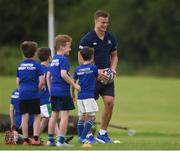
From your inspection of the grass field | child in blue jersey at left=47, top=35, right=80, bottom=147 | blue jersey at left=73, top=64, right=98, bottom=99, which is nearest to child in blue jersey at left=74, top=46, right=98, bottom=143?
Result: blue jersey at left=73, top=64, right=98, bottom=99

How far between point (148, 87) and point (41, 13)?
2599 centimetres

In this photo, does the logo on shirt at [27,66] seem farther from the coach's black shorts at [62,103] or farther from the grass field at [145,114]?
the grass field at [145,114]

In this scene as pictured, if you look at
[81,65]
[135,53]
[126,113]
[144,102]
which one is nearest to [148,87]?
[144,102]

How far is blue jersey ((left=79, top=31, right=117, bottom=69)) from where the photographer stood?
16391 mm

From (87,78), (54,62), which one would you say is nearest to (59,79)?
(54,62)

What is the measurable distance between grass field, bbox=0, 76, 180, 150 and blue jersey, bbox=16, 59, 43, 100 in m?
0.94

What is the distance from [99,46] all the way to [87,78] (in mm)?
1261

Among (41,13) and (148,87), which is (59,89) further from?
(41,13)

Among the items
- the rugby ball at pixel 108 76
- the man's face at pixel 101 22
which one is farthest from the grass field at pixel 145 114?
the man's face at pixel 101 22

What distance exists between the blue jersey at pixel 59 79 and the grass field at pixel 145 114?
898 mm

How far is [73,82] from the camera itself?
15117mm

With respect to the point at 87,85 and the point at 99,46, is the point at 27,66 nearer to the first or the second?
the point at 87,85

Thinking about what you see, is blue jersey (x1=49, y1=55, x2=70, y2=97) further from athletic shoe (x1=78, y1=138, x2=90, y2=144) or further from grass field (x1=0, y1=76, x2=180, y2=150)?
grass field (x1=0, y1=76, x2=180, y2=150)

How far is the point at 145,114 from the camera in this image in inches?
1377
